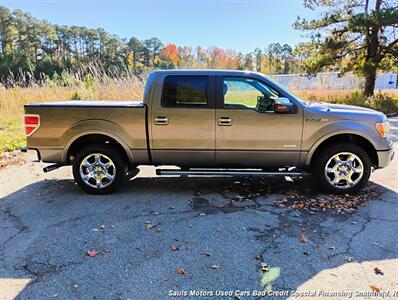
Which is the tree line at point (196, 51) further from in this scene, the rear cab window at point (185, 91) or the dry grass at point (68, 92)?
the rear cab window at point (185, 91)

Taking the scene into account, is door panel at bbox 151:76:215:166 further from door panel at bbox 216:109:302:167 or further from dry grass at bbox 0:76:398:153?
dry grass at bbox 0:76:398:153

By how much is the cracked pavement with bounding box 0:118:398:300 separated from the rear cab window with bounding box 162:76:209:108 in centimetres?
144

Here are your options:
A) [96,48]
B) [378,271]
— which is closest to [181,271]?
[378,271]

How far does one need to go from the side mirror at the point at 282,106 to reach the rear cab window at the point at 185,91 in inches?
40.4

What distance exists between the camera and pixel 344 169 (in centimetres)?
503

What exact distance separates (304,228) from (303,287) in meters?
1.20

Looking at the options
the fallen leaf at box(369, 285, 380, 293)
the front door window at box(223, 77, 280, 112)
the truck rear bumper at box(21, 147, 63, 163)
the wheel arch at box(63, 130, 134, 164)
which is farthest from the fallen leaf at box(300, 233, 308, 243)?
the truck rear bumper at box(21, 147, 63, 163)

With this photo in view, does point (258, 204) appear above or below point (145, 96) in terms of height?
below

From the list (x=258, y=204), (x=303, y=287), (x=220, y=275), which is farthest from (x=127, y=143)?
(x=303, y=287)

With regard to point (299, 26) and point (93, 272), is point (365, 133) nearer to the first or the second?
point (93, 272)

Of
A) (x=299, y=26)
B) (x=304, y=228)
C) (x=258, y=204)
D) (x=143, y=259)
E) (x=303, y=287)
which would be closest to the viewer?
(x=303, y=287)

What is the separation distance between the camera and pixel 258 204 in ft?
15.6

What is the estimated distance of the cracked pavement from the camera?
2.92 m

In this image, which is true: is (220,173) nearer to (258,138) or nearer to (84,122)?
(258,138)
